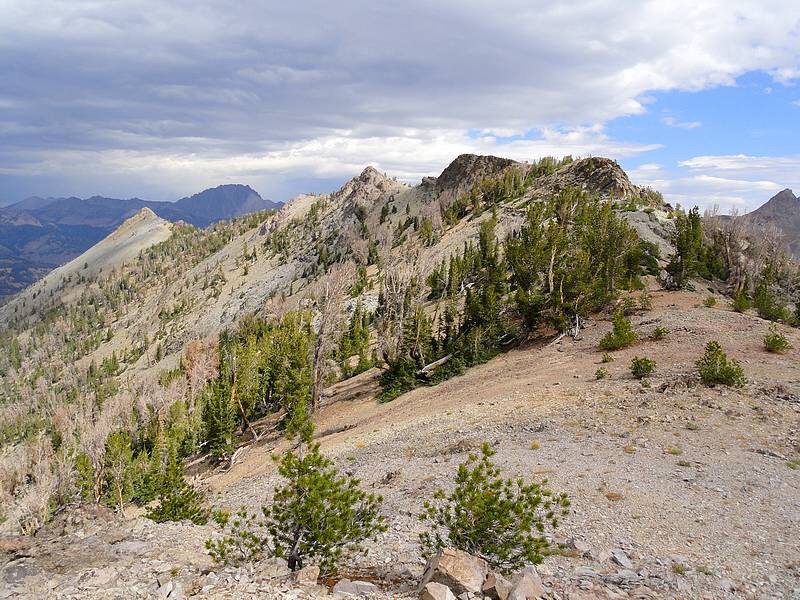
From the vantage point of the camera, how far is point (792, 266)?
6009 cm

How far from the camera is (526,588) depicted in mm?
9203

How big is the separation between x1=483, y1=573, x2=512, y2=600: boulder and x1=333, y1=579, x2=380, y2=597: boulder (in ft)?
8.22

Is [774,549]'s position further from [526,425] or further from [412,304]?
[412,304]

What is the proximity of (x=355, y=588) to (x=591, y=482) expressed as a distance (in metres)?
10.0

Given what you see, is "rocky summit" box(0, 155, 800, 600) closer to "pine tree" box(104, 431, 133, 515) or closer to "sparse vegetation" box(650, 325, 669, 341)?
"sparse vegetation" box(650, 325, 669, 341)

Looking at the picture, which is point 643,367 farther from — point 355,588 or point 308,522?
point 308,522

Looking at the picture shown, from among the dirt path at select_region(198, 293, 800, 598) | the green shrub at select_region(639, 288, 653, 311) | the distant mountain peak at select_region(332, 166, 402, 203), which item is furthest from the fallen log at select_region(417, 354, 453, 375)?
the distant mountain peak at select_region(332, 166, 402, 203)

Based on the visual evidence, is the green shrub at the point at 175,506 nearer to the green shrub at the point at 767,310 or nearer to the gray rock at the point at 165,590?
the gray rock at the point at 165,590

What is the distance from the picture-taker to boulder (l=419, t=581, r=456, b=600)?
8.91 metres

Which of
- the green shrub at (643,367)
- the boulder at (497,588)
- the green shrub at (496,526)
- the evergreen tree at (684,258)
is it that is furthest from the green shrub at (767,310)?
the boulder at (497,588)

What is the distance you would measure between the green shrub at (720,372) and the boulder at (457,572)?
1894cm

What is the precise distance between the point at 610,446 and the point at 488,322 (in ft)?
69.2

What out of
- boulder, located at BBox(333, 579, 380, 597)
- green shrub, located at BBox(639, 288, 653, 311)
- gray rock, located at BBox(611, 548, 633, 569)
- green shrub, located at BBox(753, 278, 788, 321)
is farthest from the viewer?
green shrub, located at BBox(639, 288, 653, 311)

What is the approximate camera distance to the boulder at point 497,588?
29.9 ft
